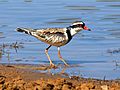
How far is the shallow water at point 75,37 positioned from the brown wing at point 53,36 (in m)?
0.41

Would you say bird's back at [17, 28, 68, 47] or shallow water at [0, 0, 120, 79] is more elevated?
bird's back at [17, 28, 68, 47]

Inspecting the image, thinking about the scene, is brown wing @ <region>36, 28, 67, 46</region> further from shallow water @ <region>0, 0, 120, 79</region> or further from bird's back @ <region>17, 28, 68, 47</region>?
shallow water @ <region>0, 0, 120, 79</region>

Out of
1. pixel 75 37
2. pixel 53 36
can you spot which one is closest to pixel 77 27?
pixel 53 36

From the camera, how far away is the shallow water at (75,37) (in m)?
11.5

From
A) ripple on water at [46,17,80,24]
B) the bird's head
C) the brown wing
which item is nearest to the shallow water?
ripple on water at [46,17,80,24]

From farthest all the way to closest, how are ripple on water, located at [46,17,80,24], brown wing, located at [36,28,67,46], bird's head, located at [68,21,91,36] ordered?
ripple on water, located at [46,17,80,24], bird's head, located at [68,21,91,36], brown wing, located at [36,28,67,46]

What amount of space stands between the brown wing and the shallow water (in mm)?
409

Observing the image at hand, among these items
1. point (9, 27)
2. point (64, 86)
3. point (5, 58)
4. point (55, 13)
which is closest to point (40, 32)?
point (5, 58)

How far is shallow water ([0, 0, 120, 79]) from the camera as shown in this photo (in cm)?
1151

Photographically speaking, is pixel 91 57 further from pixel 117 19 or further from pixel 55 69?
pixel 117 19

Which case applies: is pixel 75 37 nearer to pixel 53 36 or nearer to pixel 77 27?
pixel 77 27

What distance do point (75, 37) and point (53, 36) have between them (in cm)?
286

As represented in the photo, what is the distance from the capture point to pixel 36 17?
684 inches

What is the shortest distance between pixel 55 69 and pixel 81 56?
142cm
